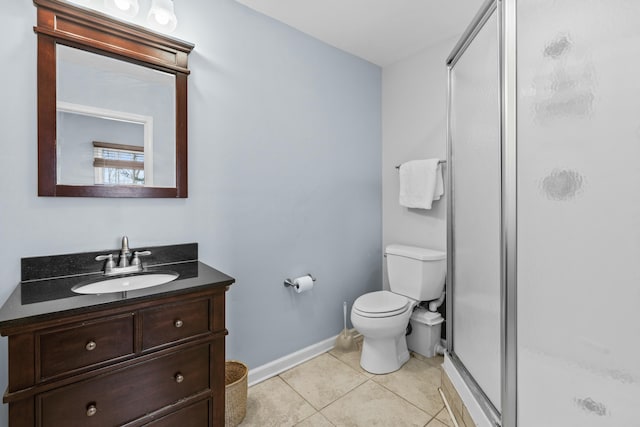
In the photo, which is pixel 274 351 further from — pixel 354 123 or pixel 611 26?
pixel 611 26

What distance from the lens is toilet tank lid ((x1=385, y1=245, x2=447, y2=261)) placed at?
7.06 ft

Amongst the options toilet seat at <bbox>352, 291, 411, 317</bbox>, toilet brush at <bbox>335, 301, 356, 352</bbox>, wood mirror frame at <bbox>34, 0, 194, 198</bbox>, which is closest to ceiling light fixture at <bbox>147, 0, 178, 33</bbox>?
wood mirror frame at <bbox>34, 0, 194, 198</bbox>

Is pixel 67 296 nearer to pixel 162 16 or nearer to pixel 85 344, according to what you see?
pixel 85 344

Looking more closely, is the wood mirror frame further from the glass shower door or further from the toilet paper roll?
the glass shower door

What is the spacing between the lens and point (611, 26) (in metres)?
0.76

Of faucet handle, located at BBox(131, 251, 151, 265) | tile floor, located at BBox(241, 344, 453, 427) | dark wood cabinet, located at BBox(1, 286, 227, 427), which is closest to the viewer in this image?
dark wood cabinet, located at BBox(1, 286, 227, 427)

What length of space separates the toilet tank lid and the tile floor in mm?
762

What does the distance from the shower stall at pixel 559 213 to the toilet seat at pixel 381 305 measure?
680 mm

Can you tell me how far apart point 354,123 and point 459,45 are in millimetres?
1075

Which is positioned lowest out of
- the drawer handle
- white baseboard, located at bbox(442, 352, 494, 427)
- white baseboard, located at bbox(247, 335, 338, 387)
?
white baseboard, located at bbox(247, 335, 338, 387)

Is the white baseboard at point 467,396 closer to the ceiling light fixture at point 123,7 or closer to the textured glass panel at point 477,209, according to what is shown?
the textured glass panel at point 477,209

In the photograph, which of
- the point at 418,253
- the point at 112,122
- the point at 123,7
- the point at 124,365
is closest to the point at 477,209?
the point at 418,253

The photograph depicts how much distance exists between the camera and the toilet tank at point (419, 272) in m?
2.16

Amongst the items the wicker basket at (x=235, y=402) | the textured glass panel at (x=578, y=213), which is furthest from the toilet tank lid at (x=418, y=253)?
the wicker basket at (x=235, y=402)
